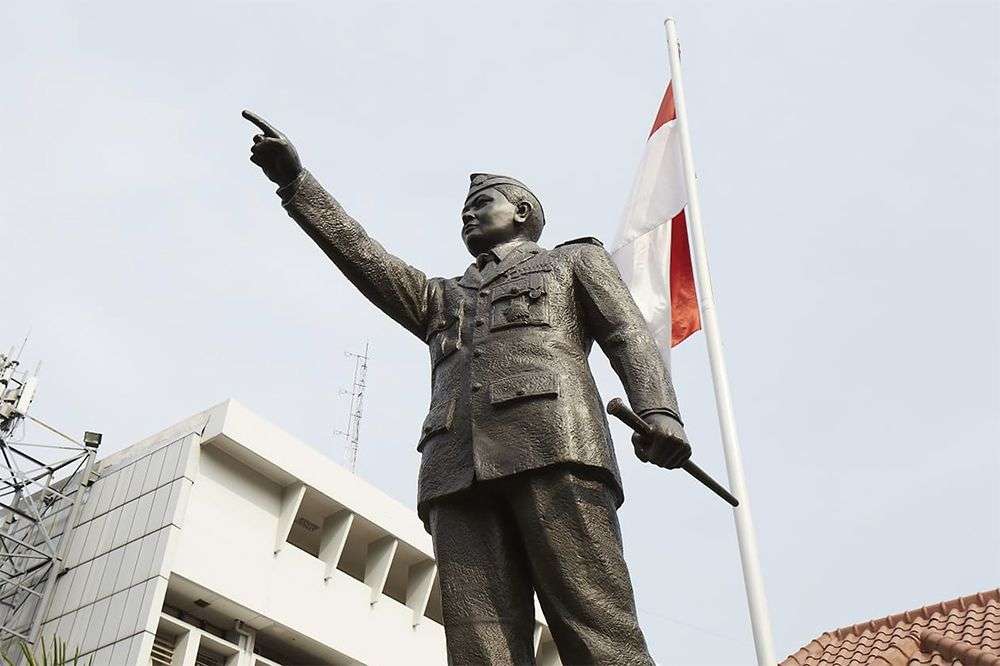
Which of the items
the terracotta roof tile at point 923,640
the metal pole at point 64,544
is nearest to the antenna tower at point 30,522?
the metal pole at point 64,544

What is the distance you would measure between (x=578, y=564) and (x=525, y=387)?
68 cm

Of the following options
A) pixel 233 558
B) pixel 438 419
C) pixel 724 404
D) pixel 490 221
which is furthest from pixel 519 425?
pixel 233 558

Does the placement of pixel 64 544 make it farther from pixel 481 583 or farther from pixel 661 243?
pixel 481 583

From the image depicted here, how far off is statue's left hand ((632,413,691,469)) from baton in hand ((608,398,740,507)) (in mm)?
29

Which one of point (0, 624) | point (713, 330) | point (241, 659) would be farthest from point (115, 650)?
point (713, 330)

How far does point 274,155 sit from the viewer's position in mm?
4570

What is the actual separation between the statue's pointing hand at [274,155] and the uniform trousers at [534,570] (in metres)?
1.51

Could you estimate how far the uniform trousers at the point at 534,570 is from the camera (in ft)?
12.2

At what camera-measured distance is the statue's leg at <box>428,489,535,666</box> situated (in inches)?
152

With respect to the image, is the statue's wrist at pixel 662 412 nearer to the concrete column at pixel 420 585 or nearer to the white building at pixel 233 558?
the white building at pixel 233 558

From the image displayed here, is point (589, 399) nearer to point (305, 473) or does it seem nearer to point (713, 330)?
point (713, 330)

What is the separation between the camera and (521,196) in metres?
4.98

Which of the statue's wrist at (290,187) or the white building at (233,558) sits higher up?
the white building at (233,558)

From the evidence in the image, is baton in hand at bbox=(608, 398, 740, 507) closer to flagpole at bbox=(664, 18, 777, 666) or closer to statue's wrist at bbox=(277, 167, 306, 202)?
statue's wrist at bbox=(277, 167, 306, 202)
